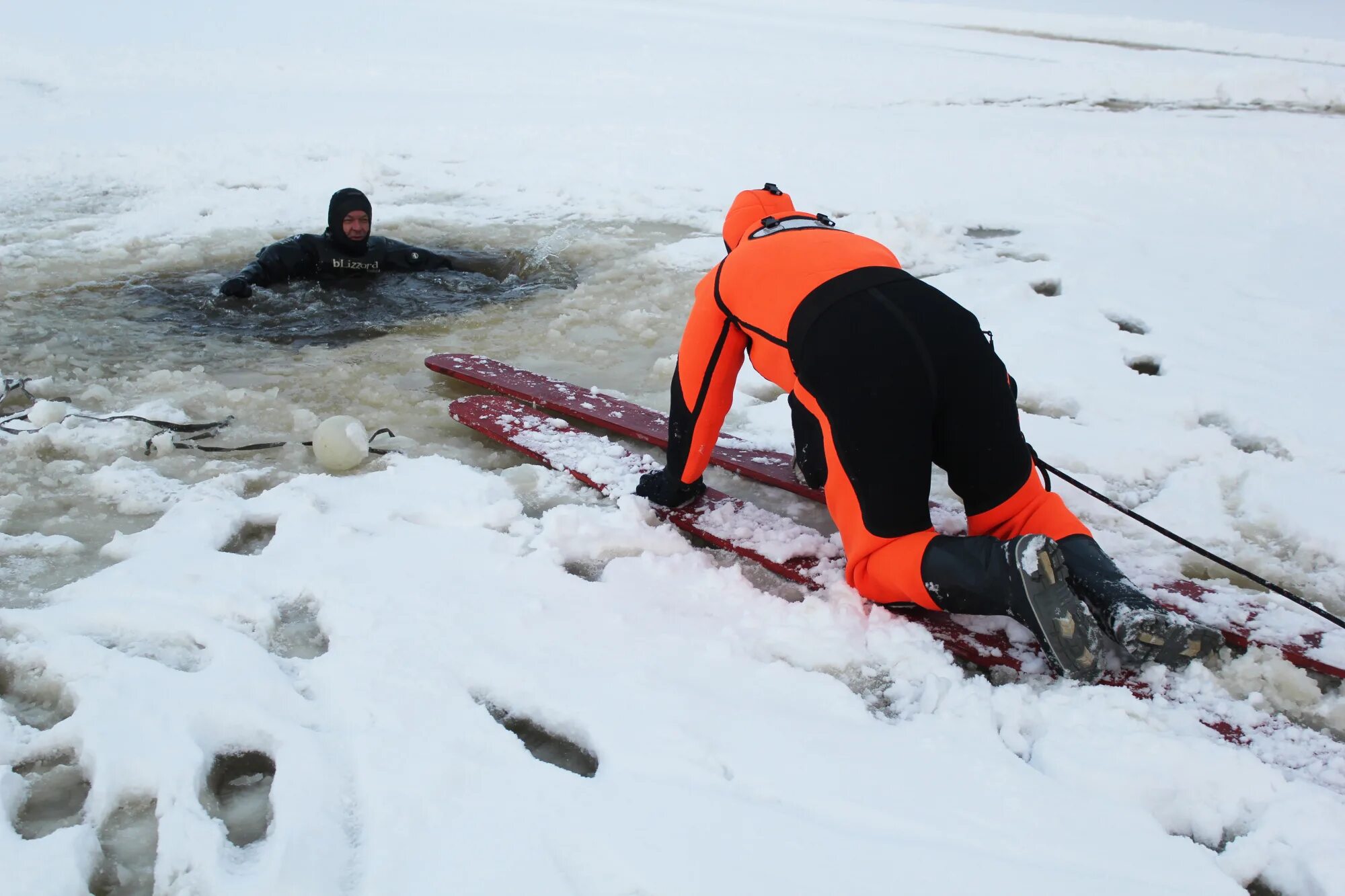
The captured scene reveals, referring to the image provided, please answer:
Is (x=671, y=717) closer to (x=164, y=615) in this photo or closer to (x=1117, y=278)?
(x=164, y=615)

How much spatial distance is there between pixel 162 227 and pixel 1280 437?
682 centimetres

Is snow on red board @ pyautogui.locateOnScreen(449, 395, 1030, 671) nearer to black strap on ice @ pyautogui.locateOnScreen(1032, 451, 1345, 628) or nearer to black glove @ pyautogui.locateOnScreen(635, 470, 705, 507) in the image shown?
black glove @ pyautogui.locateOnScreen(635, 470, 705, 507)

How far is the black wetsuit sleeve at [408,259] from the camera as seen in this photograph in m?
5.85

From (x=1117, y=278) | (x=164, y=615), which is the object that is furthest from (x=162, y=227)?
(x=1117, y=278)

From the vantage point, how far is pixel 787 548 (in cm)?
280

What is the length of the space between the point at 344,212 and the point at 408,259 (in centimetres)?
51


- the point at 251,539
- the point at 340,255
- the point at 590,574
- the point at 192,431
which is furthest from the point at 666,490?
the point at 340,255

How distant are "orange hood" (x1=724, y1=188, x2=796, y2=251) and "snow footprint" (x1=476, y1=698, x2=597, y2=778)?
5.05ft

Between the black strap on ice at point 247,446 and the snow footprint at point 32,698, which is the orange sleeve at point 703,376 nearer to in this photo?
the black strap on ice at point 247,446

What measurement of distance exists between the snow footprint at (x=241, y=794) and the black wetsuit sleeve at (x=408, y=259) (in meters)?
4.29

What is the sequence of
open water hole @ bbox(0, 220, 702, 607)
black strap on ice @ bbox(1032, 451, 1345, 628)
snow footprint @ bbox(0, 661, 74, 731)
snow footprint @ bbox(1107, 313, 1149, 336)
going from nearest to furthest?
snow footprint @ bbox(0, 661, 74, 731), black strap on ice @ bbox(1032, 451, 1345, 628), open water hole @ bbox(0, 220, 702, 607), snow footprint @ bbox(1107, 313, 1149, 336)

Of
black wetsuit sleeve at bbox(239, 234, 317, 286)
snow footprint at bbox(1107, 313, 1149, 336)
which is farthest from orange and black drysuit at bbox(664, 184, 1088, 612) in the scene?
black wetsuit sleeve at bbox(239, 234, 317, 286)

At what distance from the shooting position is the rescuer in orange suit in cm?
217

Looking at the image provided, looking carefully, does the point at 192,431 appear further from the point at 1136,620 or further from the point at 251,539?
the point at 1136,620
